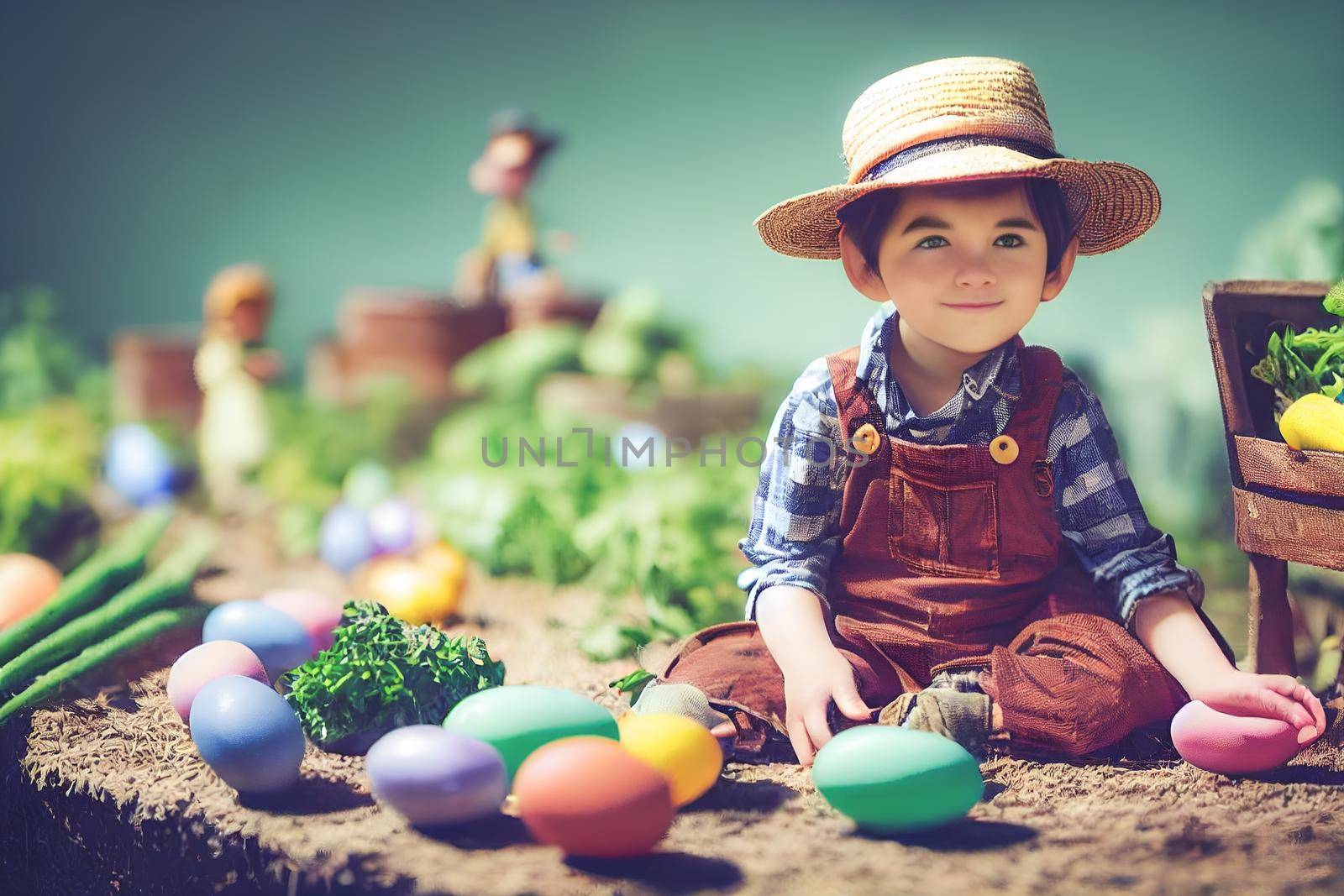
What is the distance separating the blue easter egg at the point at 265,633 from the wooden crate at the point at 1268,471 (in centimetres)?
180

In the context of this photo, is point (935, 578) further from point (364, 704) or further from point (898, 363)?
point (364, 704)

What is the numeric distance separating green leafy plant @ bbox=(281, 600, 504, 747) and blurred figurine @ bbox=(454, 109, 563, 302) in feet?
9.42

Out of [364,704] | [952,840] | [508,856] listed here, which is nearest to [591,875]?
[508,856]

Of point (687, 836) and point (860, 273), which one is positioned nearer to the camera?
point (687, 836)

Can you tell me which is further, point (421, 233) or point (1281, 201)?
point (421, 233)

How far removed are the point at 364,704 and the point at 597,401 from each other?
2456mm

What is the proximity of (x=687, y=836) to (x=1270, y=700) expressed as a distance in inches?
36.4

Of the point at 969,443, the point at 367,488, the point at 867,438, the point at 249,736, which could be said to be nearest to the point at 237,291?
the point at 367,488

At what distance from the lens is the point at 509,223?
4812 millimetres

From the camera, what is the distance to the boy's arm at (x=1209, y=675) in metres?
1.91

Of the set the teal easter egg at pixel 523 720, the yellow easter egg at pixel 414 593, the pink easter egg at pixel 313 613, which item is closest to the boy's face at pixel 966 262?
the teal easter egg at pixel 523 720

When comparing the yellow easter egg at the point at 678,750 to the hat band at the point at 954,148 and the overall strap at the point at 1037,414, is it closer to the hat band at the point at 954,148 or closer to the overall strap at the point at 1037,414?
the overall strap at the point at 1037,414

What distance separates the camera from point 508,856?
166cm

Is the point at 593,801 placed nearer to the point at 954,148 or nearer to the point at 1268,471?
the point at 954,148
